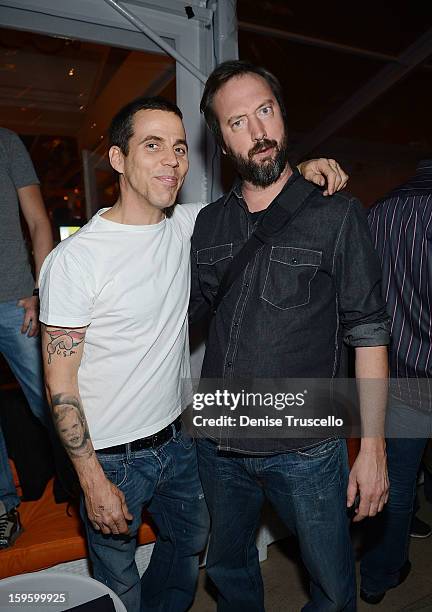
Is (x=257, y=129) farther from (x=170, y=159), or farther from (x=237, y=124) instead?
(x=170, y=159)

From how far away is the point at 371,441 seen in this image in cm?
157

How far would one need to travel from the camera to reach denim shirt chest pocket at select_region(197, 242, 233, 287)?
1.80 m

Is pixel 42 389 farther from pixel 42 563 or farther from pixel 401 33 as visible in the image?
pixel 401 33

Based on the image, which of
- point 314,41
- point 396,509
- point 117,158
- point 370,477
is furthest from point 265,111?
point 314,41

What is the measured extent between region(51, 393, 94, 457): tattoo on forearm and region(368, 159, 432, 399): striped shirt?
1.38m

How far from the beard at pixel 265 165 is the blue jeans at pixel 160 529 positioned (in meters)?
1.02

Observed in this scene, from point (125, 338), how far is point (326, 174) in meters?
0.89

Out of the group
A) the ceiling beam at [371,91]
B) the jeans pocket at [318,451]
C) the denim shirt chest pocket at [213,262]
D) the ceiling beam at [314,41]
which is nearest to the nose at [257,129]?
the denim shirt chest pocket at [213,262]

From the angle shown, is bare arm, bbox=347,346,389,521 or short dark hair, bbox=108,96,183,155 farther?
short dark hair, bbox=108,96,183,155

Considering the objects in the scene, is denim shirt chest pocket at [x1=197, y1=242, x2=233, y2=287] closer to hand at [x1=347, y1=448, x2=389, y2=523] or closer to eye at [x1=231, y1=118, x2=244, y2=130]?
eye at [x1=231, y1=118, x2=244, y2=130]

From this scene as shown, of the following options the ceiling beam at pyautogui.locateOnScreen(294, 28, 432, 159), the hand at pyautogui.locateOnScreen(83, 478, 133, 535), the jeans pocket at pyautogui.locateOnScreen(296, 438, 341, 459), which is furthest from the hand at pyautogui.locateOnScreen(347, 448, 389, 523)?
the ceiling beam at pyautogui.locateOnScreen(294, 28, 432, 159)

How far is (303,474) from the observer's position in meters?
1.63

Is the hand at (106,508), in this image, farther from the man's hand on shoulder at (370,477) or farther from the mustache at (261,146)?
the mustache at (261,146)

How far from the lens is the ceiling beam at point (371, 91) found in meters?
5.66
